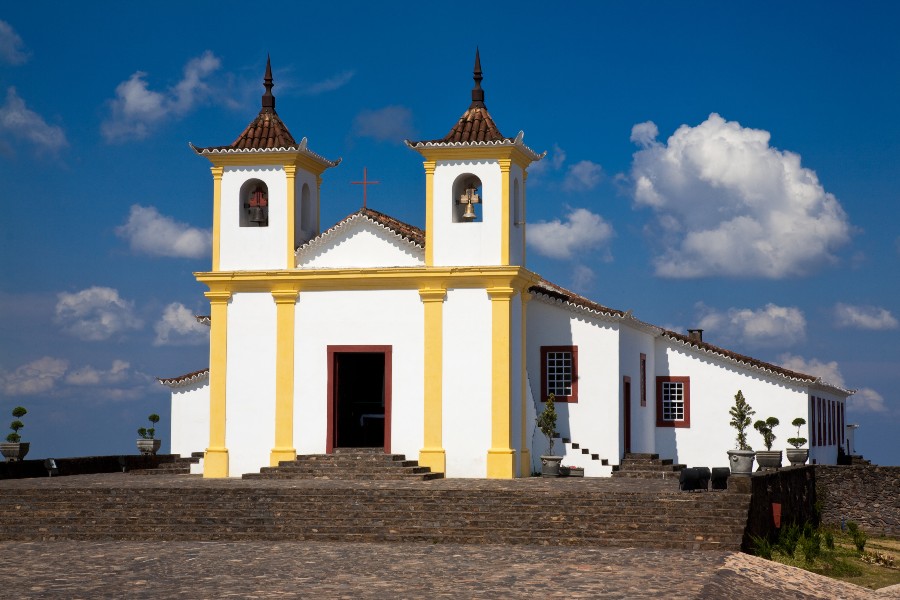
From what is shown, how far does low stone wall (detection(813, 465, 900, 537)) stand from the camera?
34562 mm

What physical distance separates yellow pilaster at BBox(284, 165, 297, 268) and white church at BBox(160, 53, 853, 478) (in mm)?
40

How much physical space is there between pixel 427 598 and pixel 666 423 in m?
21.3

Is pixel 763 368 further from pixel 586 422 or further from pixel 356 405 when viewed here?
pixel 356 405

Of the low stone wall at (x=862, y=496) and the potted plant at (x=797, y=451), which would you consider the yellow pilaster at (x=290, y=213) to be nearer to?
the potted plant at (x=797, y=451)

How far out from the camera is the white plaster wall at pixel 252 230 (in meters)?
31.9

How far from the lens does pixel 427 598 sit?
16.7 metres

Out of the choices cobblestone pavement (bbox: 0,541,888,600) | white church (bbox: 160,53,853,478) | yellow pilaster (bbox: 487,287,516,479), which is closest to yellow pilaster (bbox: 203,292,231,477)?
Answer: white church (bbox: 160,53,853,478)

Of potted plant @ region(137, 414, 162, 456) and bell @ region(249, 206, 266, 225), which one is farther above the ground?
bell @ region(249, 206, 266, 225)

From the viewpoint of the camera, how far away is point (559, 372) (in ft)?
109

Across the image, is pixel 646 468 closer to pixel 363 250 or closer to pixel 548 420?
pixel 548 420

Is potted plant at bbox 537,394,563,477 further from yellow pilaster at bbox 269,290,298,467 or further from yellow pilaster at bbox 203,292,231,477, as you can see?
yellow pilaster at bbox 203,292,231,477

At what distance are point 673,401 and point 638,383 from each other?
230cm

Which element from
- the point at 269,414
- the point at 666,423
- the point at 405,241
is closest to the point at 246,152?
the point at 405,241

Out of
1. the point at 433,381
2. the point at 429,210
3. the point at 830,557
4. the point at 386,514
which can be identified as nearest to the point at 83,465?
the point at 433,381
